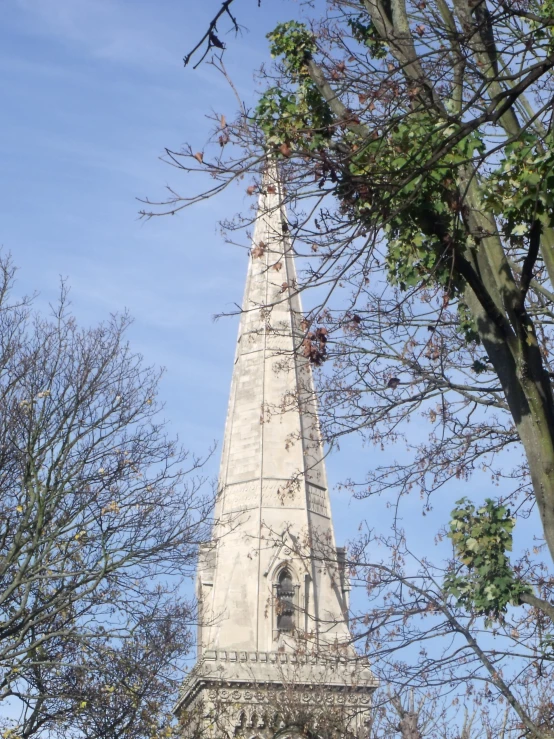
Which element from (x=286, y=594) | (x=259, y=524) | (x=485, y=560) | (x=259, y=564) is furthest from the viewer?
(x=259, y=564)

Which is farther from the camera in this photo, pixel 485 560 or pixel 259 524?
pixel 259 524

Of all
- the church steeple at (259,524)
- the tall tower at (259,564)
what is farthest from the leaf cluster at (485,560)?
the church steeple at (259,524)

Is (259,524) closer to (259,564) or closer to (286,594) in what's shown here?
(259,564)

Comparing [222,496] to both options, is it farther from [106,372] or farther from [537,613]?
[537,613]

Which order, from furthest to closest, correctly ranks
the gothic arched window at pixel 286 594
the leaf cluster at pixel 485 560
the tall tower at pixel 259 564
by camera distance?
the gothic arched window at pixel 286 594, the tall tower at pixel 259 564, the leaf cluster at pixel 485 560

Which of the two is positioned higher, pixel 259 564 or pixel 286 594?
pixel 259 564

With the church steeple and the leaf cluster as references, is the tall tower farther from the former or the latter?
the leaf cluster

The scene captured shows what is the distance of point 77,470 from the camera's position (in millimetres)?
16344

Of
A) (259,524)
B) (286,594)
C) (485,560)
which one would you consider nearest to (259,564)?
(259,524)

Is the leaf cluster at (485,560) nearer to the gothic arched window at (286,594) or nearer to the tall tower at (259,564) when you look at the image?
the tall tower at (259,564)

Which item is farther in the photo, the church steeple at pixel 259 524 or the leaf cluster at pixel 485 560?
the church steeple at pixel 259 524

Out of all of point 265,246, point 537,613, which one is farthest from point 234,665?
point 265,246

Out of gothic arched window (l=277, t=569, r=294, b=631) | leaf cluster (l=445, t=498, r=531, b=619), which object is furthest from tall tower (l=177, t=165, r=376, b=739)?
leaf cluster (l=445, t=498, r=531, b=619)

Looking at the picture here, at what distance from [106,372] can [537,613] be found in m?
7.90
